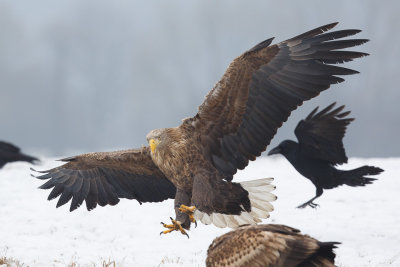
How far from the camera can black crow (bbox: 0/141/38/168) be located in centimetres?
1828

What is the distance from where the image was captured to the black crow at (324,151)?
9.09 metres

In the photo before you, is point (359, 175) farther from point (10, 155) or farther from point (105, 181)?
point (10, 155)

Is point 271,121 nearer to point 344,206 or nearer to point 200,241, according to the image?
point 200,241

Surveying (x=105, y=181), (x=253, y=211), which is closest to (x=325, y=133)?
(x=253, y=211)

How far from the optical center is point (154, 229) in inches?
397

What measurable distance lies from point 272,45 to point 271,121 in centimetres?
90

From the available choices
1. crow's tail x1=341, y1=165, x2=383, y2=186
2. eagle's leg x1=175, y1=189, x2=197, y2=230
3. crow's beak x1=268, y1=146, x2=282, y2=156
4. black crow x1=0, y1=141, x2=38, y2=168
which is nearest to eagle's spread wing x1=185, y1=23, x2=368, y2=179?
eagle's leg x1=175, y1=189, x2=197, y2=230

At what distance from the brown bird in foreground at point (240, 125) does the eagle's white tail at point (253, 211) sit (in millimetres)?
13

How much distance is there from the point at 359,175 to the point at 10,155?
13577 millimetres

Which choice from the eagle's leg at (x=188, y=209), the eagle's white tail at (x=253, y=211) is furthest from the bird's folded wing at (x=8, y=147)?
the eagle's leg at (x=188, y=209)

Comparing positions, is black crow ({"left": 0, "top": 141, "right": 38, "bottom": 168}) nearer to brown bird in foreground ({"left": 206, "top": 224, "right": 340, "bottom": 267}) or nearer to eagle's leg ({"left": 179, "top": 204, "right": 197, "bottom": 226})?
eagle's leg ({"left": 179, "top": 204, "right": 197, "bottom": 226})

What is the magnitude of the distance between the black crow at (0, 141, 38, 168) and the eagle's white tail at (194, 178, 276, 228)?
13837 millimetres

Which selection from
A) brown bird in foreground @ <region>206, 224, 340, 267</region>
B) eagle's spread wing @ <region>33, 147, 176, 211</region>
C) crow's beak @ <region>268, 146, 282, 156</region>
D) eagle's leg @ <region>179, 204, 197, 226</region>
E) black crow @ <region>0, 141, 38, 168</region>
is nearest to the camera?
brown bird in foreground @ <region>206, 224, 340, 267</region>

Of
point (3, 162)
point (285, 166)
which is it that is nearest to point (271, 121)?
point (285, 166)
